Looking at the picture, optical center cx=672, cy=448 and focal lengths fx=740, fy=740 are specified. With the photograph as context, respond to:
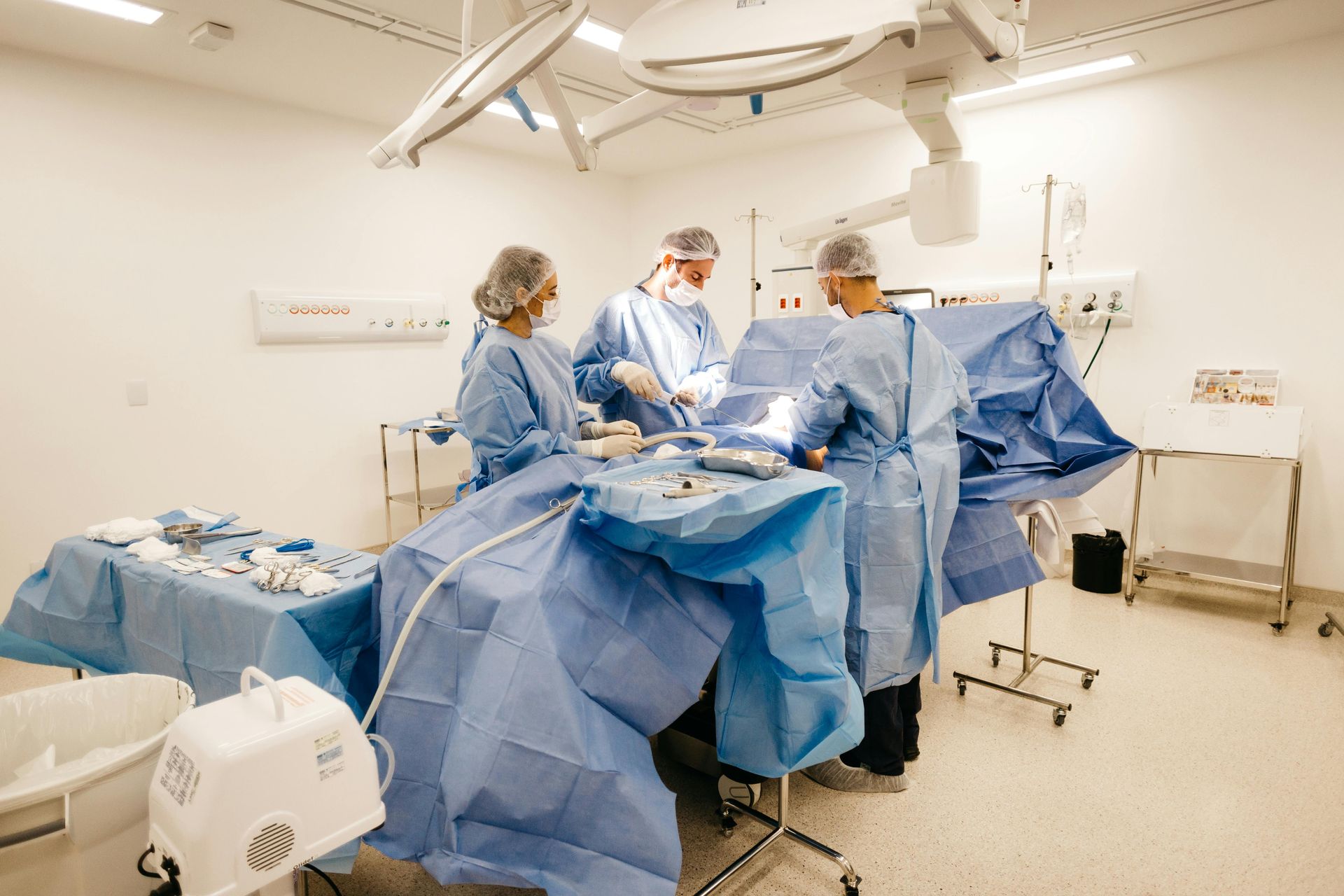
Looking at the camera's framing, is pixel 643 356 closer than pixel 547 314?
No

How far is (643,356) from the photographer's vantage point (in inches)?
106

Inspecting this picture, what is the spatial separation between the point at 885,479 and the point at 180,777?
1.63 metres

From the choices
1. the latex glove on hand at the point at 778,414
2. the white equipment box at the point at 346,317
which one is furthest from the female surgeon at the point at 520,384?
the white equipment box at the point at 346,317

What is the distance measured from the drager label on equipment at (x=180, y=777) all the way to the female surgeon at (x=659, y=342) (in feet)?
5.76

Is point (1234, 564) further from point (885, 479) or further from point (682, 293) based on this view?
point (682, 293)

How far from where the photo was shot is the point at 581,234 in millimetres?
5316

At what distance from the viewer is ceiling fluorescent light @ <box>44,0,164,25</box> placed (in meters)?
2.57

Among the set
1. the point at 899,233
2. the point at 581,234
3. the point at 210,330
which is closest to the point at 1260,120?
the point at 899,233

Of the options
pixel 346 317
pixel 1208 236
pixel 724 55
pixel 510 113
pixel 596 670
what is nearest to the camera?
pixel 724 55

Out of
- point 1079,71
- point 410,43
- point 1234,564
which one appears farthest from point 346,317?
point 1234,564

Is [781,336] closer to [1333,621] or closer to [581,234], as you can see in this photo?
[1333,621]

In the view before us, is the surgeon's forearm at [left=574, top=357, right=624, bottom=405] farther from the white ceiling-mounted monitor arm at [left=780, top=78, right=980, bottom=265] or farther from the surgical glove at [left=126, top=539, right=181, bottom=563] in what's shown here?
the surgical glove at [left=126, top=539, right=181, bottom=563]

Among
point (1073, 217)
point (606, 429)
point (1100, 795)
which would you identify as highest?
point (1073, 217)

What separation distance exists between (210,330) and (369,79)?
142 cm
